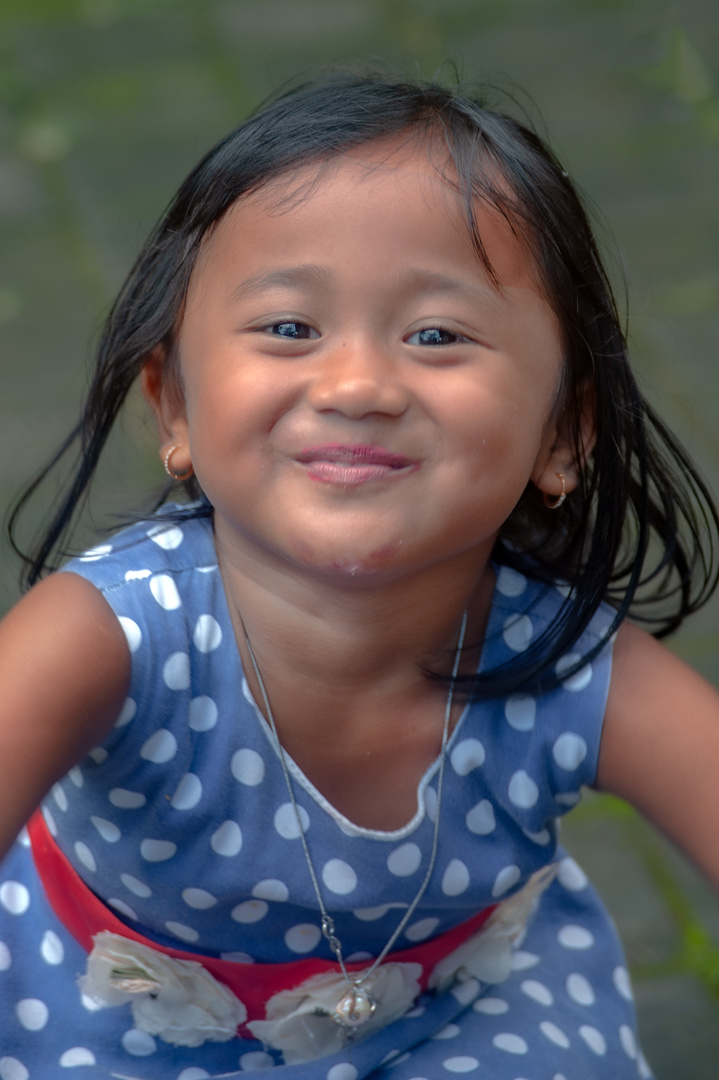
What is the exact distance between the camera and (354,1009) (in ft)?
4.27

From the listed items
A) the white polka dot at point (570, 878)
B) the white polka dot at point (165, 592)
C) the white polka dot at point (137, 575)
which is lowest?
the white polka dot at point (570, 878)

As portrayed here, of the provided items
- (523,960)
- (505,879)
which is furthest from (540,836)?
(523,960)

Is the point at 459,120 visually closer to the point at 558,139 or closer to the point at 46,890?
the point at 46,890

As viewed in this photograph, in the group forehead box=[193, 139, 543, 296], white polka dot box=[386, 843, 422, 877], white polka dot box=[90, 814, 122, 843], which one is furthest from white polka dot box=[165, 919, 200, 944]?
forehead box=[193, 139, 543, 296]

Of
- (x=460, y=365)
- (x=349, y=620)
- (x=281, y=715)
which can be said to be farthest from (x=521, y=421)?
(x=281, y=715)

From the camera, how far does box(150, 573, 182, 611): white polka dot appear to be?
1230 mm

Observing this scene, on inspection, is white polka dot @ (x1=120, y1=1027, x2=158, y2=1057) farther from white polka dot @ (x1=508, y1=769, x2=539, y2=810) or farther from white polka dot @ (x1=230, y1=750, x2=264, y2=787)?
white polka dot @ (x1=508, y1=769, x2=539, y2=810)

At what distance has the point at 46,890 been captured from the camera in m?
1.37

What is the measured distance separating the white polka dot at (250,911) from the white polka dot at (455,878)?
0.17 m

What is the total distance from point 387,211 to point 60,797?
63 centimetres

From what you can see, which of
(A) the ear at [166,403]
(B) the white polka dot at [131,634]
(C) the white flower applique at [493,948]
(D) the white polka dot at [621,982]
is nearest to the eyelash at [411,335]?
(A) the ear at [166,403]

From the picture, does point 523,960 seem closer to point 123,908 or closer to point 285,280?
point 123,908

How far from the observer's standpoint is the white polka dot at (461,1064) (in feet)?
4.18

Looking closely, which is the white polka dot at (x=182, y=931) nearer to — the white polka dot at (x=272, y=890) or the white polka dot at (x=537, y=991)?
the white polka dot at (x=272, y=890)
